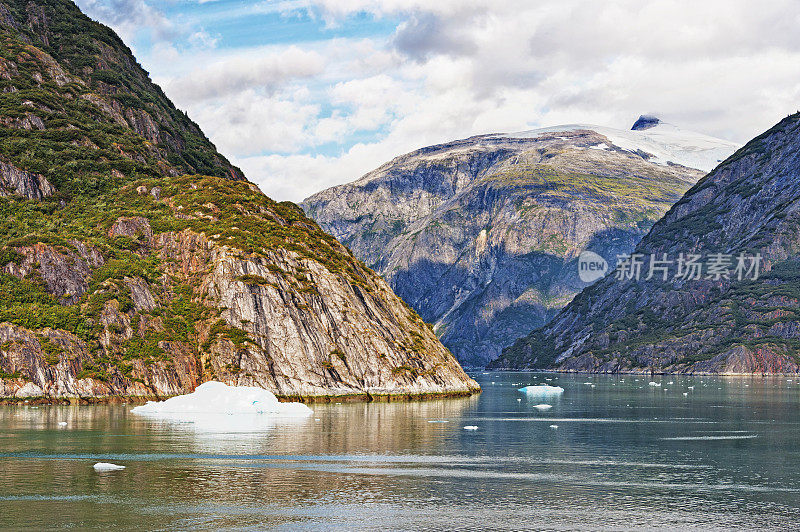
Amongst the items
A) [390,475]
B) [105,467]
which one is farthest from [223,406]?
[390,475]

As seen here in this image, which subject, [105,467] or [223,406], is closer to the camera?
[105,467]

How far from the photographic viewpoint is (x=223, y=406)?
162 m

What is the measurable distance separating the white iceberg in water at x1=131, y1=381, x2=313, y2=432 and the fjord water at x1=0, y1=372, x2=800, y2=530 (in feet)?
45.7

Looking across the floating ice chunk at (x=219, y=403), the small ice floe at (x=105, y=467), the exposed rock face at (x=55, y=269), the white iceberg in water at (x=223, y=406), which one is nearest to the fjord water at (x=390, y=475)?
the small ice floe at (x=105, y=467)

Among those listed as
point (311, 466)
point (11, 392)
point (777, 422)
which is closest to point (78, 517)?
point (311, 466)

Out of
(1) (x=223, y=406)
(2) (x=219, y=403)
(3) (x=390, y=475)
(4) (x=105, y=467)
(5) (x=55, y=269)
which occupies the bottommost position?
(3) (x=390, y=475)

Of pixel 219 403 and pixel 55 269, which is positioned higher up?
pixel 55 269

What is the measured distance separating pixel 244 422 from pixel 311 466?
5596cm

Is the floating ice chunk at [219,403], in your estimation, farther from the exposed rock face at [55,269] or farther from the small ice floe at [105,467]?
the small ice floe at [105,467]

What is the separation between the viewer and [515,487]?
82.1 meters

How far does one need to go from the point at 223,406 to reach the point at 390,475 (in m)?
80.3

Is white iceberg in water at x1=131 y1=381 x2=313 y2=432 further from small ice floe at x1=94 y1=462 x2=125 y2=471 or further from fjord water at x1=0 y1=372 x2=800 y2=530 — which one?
small ice floe at x1=94 y1=462 x2=125 y2=471

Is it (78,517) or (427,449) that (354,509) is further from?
(427,449)

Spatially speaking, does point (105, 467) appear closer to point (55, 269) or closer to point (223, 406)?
point (223, 406)
